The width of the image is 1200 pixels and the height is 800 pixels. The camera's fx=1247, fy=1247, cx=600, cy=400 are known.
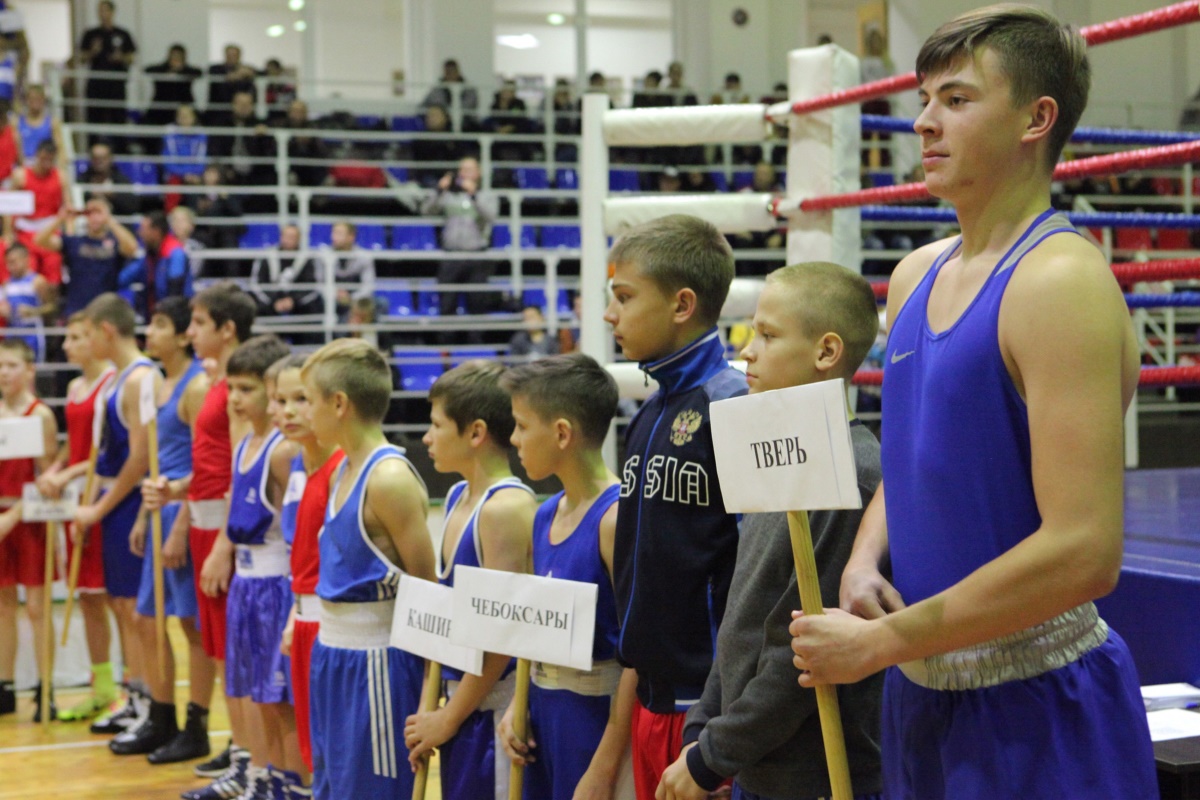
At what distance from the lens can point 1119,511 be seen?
4.04 feet

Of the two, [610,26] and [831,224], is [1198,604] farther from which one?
[610,26]

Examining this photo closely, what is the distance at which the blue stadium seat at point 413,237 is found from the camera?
35.3 feet

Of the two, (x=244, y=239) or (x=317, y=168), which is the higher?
(x=317, y=168)

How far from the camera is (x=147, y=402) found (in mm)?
4441

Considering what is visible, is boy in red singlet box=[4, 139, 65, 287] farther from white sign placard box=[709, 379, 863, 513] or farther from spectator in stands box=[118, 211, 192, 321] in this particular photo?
white sign placard box=[709, 379, 863, 513]

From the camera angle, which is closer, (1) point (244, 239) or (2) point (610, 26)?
(1) point (244, 239)

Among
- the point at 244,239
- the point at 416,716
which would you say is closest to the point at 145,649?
the point at 416,716

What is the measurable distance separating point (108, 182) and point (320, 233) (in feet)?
5.64

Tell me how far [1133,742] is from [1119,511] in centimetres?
27

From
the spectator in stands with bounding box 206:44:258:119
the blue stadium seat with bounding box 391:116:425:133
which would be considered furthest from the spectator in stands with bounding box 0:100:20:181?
the blue stadium seat with bounding box 391:116:425:133

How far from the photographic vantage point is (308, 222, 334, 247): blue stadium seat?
10648 millimetres

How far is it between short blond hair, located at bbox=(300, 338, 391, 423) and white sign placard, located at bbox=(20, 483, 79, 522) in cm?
238

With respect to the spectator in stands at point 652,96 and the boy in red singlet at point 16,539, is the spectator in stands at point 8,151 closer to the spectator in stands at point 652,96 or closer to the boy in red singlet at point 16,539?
the boy in red singlet at point 16,539

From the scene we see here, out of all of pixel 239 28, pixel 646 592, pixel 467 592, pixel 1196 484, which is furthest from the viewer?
pixel 239 28
